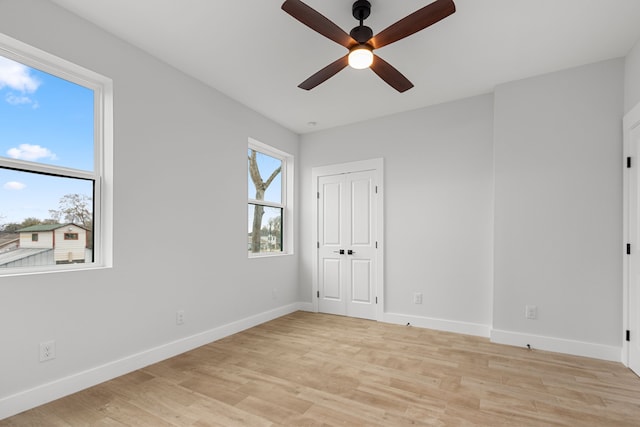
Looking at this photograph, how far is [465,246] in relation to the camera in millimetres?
3855

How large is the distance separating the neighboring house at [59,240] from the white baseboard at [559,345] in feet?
13.2

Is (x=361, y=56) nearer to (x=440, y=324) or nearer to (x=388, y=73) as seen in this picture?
(x=388, y=73)

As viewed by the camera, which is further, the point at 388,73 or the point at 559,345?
the point at 559,345

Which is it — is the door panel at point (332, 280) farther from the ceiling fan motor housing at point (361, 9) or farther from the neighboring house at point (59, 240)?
the ceiling fan motor housing at point (361, 9)

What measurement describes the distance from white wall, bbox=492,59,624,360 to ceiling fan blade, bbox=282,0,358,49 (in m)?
2.27

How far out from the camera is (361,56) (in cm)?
231

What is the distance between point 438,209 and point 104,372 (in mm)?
3761

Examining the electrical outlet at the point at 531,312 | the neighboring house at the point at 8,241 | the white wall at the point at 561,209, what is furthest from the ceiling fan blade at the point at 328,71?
the electrical outlet at the point at 531,312

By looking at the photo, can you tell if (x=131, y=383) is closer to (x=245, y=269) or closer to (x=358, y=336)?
(x=245, y=269)

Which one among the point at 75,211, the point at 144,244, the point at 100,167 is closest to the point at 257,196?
the point at 144,244

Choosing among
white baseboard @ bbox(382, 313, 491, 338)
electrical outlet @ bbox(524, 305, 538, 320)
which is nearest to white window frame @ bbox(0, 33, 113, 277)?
white baseboard @ bbox(382, 313, 491, 338)

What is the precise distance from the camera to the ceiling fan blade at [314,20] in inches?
73.0

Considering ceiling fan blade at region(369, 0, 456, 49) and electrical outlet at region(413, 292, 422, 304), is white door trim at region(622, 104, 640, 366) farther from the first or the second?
ceiling fan blade at region(369, 0, 456, 49)

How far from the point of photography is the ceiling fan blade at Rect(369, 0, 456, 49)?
182cm
